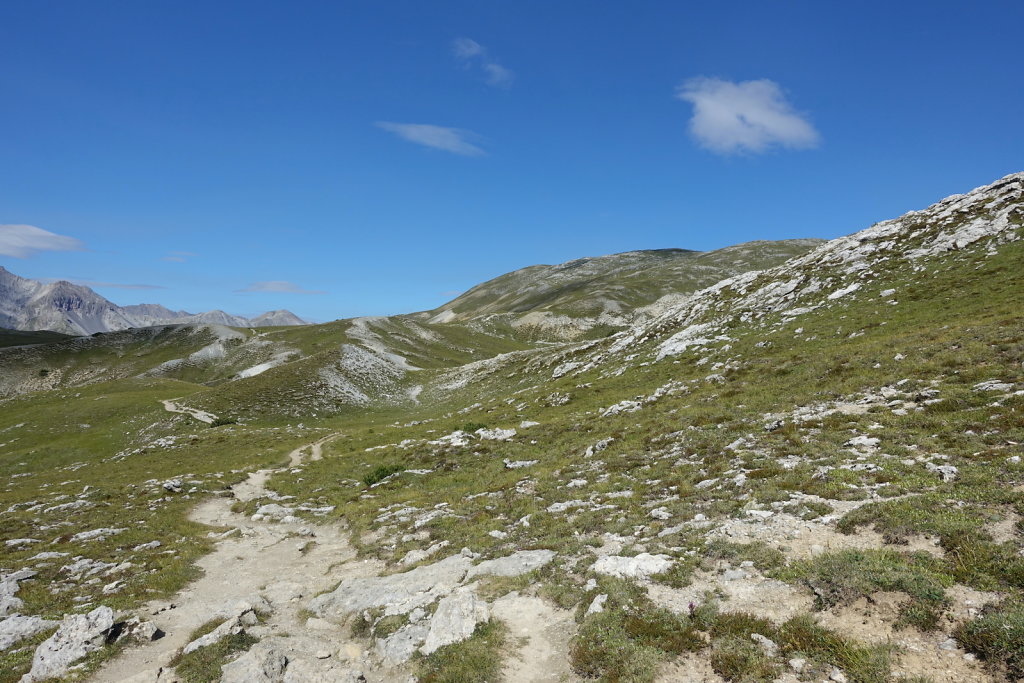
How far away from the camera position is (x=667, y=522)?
49.8 ft

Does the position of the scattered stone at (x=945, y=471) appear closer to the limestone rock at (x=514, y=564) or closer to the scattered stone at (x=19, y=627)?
the limestone rock at (x=514, y=564)

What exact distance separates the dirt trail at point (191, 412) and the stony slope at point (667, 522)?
66.5 ft

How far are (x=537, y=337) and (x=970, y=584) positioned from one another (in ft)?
572

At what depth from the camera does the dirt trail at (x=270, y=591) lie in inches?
467

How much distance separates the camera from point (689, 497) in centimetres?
1694

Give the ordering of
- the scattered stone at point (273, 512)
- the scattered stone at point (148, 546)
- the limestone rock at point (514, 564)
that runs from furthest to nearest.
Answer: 1. the scattered stone at point (273, 512)
2. the scattered stone at point (148, 546)
3. the limestone rock at point (514, 564)

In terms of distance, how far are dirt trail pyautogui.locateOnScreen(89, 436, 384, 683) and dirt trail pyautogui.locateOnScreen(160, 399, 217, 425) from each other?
46.5 metres

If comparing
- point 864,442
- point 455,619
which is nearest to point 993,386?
point 864,442

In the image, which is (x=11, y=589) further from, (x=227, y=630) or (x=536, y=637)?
(x=536, y=637)

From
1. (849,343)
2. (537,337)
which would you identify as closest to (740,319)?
(849,343)

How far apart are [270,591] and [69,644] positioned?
575cm

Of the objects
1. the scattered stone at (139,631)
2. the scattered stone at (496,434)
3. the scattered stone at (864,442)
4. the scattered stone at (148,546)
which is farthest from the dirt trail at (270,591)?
the scattered stone at (864,442)

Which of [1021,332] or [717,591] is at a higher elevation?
[1021,332]

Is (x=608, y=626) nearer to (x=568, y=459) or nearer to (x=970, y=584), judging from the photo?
(x=970, y=584)
